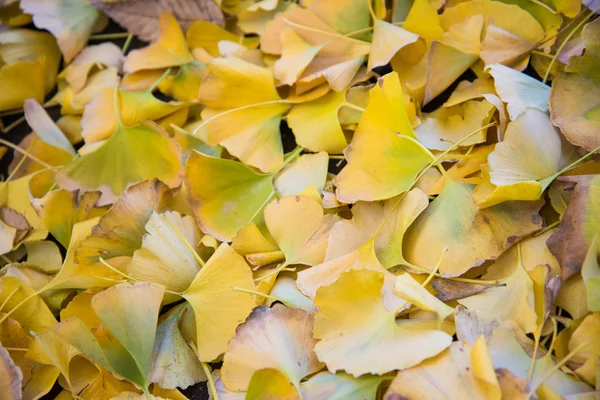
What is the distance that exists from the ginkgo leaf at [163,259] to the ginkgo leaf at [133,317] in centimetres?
3

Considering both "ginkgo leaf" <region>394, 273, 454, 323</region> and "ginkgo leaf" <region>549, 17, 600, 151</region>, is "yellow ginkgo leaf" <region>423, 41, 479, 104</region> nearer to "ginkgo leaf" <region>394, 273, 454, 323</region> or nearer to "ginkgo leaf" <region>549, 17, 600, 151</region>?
"ginkgo leaf" <region>549, 17, 600, 151</region>

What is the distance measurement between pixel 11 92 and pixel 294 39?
0.33 meters

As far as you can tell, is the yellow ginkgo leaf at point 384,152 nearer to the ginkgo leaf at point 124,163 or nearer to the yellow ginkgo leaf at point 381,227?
the yellow ginkgo leaf at point 381,227

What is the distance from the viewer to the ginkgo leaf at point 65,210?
520 mm

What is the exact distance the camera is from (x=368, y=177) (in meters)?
0.46

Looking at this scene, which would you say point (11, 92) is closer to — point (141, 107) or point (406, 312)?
point (141, 107)

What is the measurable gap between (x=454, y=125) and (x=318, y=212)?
0.48 ft

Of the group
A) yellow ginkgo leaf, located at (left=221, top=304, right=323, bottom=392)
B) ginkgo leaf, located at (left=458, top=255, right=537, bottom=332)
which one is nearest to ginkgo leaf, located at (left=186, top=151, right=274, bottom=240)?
yellow ginkgo leaf, located at (left=221, top=304, right=323, bottom=392)

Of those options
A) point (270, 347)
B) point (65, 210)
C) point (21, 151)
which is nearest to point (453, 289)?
point (270, 347)

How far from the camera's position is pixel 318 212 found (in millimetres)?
465

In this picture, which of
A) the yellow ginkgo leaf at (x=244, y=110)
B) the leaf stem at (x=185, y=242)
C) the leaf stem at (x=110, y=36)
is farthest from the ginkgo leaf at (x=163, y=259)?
the leaf stem at (x=110, y=36)

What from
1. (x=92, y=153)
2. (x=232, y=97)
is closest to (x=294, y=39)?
(x=232, y=97)

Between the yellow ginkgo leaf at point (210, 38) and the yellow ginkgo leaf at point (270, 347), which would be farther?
the yellow ginkgo leaf at point (210, 38)

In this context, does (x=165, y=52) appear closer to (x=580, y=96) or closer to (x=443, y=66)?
(x=443, y=66)
